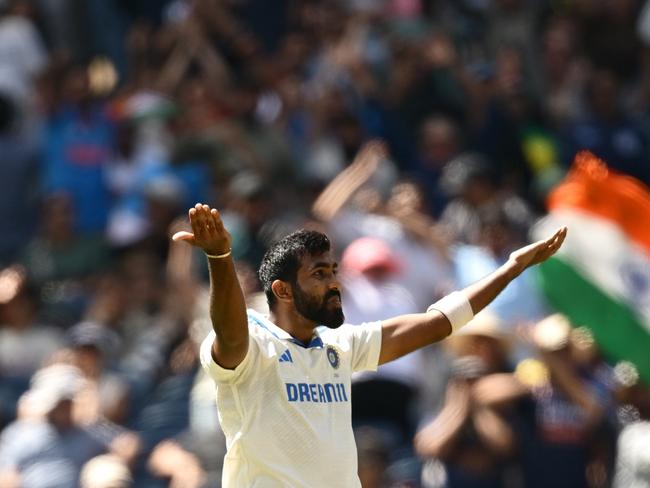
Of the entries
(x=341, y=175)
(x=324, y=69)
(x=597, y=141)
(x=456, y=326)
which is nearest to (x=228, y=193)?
(x=341, y=175)

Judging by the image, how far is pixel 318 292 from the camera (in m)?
6.49

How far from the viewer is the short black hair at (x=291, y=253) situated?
653 cm

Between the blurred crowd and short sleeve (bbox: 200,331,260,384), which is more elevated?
the blurred crowd

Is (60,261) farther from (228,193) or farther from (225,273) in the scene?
(225,273)

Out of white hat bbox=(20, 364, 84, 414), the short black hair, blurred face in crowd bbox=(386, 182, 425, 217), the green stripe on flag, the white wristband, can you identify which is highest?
blurred face in crowd bbox=(386, 182, 425, 217)

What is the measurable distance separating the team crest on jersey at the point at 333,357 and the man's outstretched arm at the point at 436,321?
10.1 inches

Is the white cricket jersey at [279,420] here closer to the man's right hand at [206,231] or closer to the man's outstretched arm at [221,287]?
the man's outstretched arm at [221,287]

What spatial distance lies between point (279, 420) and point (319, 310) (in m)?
0.46

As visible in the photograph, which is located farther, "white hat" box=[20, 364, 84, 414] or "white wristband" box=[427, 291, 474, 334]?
"white hat" box=[20, 364, 84, 414]

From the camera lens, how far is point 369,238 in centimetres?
1179

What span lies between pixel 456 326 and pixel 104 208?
7471 millimetres

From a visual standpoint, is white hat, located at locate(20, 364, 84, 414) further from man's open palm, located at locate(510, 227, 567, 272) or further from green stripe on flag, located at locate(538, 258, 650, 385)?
man's open palm, located at locate(510, 227, 567, 272)

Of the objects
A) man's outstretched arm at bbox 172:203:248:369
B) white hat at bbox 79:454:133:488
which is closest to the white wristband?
man's outstretched arm at bbox 172:203:248:369

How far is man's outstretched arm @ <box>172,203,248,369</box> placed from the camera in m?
5.94
